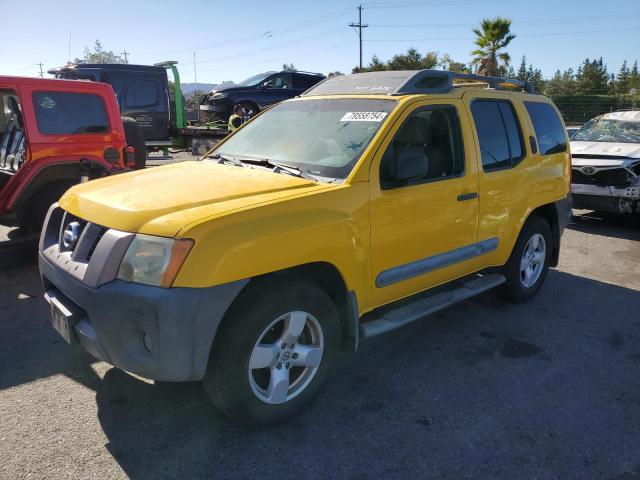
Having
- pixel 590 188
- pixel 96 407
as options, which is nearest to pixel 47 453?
pixel 96 407

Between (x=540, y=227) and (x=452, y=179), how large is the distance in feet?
5.38

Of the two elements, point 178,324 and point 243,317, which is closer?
point 178,324

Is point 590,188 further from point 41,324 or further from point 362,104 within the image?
point 41,324

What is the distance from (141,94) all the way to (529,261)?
1099 cm

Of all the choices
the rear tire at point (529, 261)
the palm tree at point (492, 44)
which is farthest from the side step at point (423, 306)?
the palm tree at point (492, 44)

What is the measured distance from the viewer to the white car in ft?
25.4

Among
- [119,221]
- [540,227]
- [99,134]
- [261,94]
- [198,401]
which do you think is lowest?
[198,401]

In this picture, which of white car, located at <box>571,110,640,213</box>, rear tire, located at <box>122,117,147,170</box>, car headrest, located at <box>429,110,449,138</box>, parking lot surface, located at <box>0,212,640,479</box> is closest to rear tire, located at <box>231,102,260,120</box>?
rear tire, located at <box>122,117,147,170</box>

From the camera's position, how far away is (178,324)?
2.38m

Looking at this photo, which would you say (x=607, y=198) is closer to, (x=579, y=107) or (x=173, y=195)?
(x=173, y=195)

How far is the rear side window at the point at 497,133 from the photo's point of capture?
4.09 metres

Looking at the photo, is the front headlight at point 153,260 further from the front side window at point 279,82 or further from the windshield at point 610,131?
the front side window at point 279,82

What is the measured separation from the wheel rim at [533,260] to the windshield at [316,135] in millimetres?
2210

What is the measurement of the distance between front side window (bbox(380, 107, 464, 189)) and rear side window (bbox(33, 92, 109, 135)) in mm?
4120
